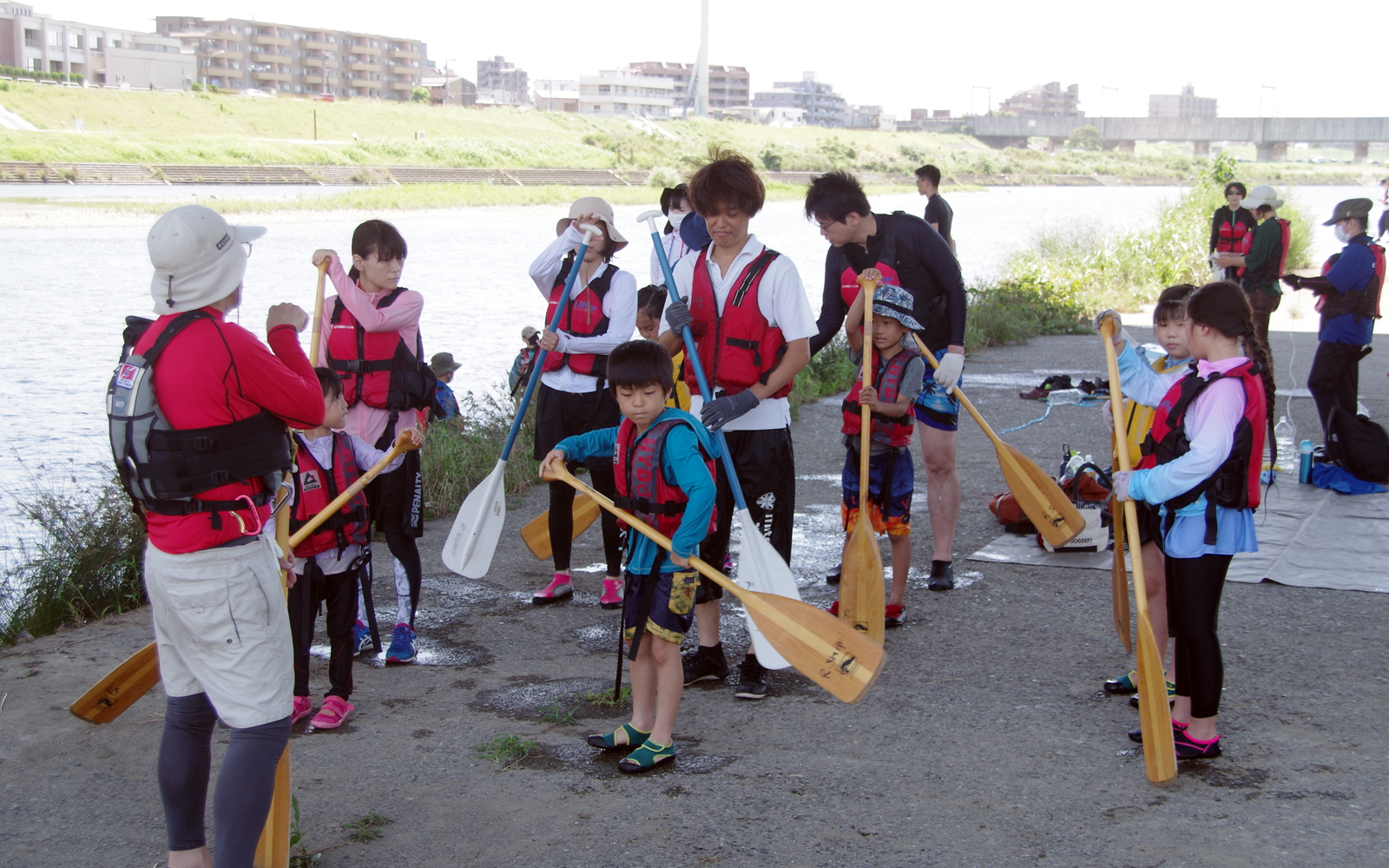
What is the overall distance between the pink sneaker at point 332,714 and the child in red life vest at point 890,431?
6.68ft

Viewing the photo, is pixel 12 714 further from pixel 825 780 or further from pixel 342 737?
pixel 825 780

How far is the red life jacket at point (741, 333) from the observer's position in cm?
408

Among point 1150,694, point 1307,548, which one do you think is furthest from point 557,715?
point 1307,548

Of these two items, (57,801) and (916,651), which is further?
(916,651)

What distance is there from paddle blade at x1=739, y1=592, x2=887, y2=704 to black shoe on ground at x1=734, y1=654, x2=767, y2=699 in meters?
0.48

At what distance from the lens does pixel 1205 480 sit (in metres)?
3.23

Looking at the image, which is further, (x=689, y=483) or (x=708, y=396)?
(x=708, y=396)

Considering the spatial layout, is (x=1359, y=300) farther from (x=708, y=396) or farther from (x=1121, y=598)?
(x=708, y=396)

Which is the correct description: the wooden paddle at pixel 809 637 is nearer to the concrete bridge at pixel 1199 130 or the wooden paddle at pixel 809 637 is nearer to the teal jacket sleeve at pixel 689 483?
the teal jacket sleeve at pixel 689 483

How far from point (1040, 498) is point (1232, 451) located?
195 centimetres

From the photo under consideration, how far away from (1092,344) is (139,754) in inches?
493

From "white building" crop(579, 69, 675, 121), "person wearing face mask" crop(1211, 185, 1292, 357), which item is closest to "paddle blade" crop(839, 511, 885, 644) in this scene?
"person wearing face mask" crop(1211, 185, 1292, 357)

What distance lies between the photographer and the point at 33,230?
30.2 m

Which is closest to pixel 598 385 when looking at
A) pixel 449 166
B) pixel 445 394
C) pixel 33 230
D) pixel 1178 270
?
pixel 445 394
